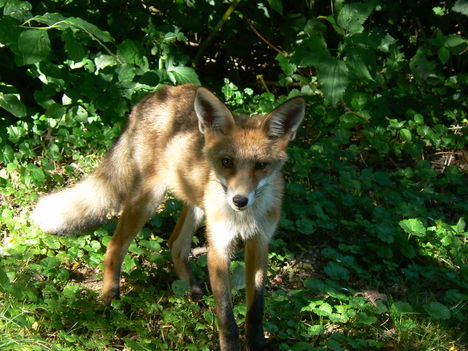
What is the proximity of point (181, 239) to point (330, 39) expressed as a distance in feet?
9.86

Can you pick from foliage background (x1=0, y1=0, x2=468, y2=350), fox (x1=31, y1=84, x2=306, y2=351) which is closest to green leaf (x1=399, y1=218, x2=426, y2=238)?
foliage background (x1=0, y1=0, x2=468, y2=350)

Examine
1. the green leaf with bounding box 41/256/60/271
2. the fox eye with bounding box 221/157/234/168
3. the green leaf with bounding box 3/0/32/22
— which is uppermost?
the green leaf with bounding box 3/0/32/22

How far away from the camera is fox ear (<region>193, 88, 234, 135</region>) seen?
121 inches

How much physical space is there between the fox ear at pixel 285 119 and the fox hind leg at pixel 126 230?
0.84 metres

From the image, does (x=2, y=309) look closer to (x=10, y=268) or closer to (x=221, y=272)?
(x=10, y=268)

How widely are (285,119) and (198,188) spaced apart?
65 centimetres

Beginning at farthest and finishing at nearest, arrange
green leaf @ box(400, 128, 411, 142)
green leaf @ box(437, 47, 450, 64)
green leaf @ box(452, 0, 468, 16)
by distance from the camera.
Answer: green leaf @ box(400, 128, 411, 142) → green leaf @ box(437, 47, 450, 64) → green leaf @ box(452, 0, 468, 16)

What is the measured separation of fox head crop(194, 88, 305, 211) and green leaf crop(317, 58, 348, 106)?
1.94 ft

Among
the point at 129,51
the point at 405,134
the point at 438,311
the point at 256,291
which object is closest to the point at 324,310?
the point at 256,291

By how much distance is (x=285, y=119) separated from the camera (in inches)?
124

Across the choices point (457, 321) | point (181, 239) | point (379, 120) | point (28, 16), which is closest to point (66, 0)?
point (28, 16)

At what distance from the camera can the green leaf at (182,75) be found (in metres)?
4.53

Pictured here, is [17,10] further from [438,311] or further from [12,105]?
[438,311]

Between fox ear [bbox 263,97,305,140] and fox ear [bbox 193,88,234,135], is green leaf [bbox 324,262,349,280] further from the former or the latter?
fox ear [bbox 193,88,234,135]
